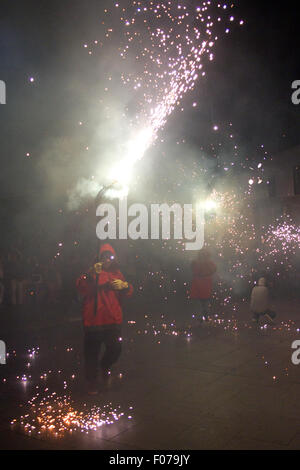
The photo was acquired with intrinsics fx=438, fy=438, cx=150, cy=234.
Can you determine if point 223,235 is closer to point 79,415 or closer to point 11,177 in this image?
point 11,177

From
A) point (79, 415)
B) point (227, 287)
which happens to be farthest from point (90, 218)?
point (79, 415)

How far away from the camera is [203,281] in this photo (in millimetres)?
9172

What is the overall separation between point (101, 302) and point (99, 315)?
0.16m

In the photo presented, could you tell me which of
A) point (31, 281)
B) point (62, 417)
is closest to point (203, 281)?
point (31, 281)

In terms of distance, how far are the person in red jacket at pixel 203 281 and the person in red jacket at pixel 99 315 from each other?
406cm

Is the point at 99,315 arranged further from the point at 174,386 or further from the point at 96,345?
the point at 174,386

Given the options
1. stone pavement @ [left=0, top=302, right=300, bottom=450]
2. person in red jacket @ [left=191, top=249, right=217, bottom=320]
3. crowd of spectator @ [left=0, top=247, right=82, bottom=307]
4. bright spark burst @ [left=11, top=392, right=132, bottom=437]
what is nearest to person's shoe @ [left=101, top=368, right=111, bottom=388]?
stone pavement @ [left=0, top=302, right=300, bottom=450]

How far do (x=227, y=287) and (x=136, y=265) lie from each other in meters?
3.46

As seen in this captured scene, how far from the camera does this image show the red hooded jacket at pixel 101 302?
5.13m

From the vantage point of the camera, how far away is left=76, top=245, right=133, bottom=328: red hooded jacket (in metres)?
5.13

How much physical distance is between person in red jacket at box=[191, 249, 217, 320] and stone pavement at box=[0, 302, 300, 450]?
52 centimetres

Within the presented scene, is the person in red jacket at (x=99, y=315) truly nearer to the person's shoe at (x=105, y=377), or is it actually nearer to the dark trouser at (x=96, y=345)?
the dark trouser at (x=96, y=345)

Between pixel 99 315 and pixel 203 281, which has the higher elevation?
pixel 203 281

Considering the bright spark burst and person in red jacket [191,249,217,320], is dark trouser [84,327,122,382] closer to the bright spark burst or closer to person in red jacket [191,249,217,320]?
the bright spark burst
